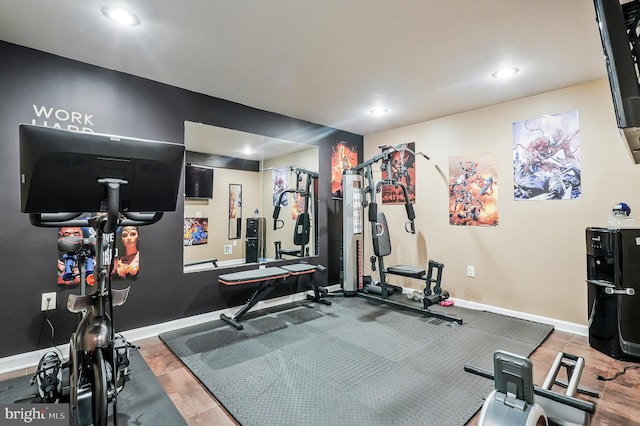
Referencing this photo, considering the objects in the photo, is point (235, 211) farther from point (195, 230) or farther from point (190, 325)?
point (190, 325)

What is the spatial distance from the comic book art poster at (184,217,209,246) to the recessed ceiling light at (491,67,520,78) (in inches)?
124

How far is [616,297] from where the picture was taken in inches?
95.3

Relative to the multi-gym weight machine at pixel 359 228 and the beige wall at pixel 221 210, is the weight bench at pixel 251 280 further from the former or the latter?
the multi-gym weight machine at pixel 359 228

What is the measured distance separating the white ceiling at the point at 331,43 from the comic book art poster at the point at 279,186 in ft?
3.27

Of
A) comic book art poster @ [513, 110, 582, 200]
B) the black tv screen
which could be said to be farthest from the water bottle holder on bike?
comic book art poster @ [513, 110, 582, 200]

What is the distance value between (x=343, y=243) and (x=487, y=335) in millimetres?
Answer: 1978

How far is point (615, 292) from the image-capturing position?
2.41 meters

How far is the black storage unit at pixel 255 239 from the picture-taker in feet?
11.8

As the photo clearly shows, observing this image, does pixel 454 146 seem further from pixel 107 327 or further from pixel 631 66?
pixel 107 327

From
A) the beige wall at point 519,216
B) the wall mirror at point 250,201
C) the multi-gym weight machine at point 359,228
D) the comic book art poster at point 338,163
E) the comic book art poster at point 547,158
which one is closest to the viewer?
the beige wall at point 519,216

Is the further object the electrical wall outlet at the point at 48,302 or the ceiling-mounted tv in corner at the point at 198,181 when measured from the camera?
the ceiling-mounted tv in corner at the point at 198,181

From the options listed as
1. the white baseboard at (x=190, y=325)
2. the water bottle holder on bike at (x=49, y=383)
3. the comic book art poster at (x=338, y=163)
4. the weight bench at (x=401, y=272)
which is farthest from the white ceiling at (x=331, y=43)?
the white baseboard at (x=190, y=325)

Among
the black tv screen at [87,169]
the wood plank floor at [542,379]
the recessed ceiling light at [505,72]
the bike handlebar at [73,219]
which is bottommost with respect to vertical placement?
the wood plank floor at [542,379]

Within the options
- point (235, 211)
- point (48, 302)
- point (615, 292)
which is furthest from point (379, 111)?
point (48, 302)
